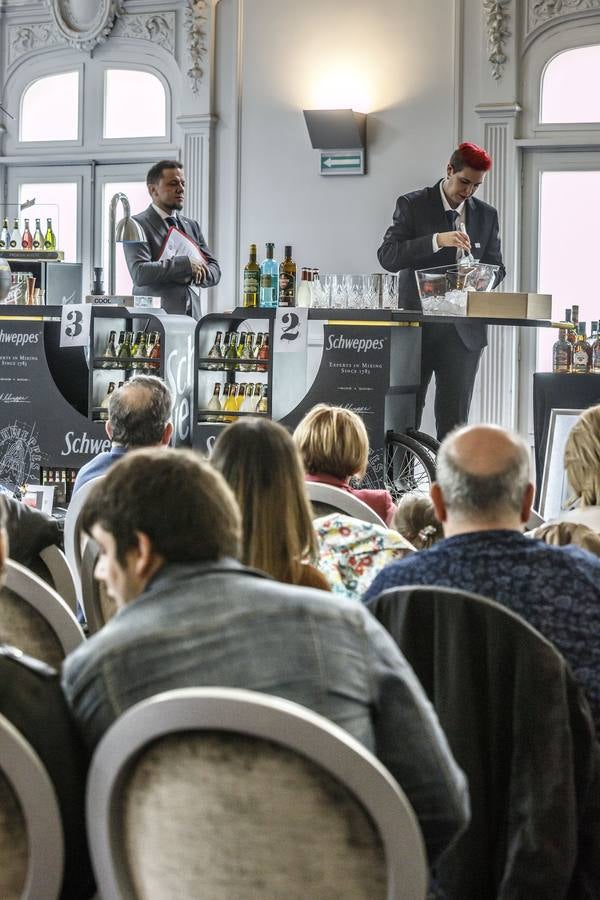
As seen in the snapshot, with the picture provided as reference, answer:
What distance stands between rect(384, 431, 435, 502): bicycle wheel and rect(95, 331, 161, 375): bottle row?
1.24 m

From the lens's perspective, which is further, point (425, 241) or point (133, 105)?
point (133, 105)

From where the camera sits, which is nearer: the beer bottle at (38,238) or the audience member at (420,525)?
the audience member at (420,525)

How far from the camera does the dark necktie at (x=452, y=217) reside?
577 centimetres

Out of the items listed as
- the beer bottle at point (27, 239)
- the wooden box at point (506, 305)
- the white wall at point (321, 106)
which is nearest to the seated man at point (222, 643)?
the wooden box at point (506, 305)

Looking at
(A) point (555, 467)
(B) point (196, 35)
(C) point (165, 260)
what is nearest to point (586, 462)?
(A) point (555, 467)

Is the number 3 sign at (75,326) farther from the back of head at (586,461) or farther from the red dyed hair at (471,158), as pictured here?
the back of head at (586,461)

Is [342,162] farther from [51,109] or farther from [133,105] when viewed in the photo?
[51,109]

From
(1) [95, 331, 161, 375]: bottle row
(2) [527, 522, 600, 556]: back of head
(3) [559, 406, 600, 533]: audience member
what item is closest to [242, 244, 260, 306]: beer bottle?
(1) [95, 331, 161, 375]: bottle row

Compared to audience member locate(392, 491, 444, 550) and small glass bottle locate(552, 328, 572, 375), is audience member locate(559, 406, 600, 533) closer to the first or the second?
audience member locate(392, 491, 444, 550)

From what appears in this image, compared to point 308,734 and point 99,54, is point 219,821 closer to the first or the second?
point 308,734

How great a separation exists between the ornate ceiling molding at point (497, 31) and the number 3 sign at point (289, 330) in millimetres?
2839

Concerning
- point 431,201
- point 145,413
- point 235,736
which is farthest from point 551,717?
point 431,201

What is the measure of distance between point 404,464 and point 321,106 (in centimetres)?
335

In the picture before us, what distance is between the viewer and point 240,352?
571 cm
